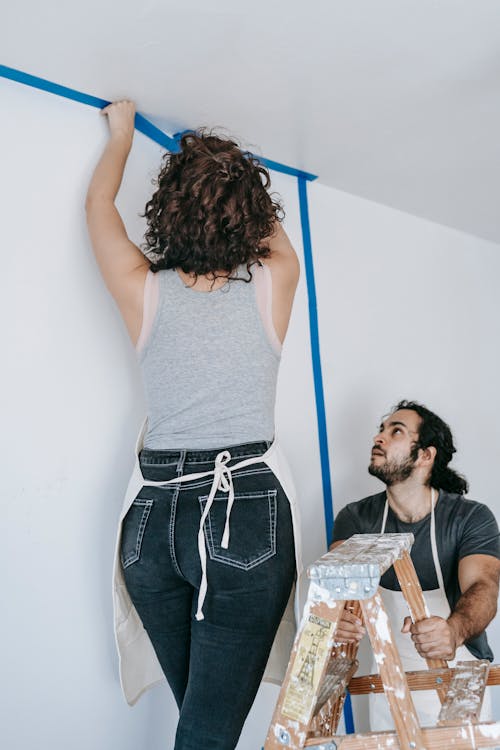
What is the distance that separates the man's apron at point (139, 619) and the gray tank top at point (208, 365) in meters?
0.06

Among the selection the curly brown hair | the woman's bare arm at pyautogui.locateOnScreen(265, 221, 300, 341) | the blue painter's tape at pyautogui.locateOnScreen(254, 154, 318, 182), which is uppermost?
the blue painter's tape at pyautogui.locateOnScreen(254, 154, 318, 182)

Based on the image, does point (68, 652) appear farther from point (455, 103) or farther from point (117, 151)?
point (455, 103)

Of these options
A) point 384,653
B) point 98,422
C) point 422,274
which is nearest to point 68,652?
point 98,422

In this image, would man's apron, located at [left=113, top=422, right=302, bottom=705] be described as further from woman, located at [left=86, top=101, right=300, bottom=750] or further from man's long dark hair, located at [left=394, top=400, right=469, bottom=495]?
man's long dark hair, located at [left=394, top=400, right=469, bottom=495]

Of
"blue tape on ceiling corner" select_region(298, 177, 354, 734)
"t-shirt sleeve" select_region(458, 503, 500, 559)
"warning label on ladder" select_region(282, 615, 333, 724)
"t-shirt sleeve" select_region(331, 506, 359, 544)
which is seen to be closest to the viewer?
"warning label on ladder" select_region(282, 615, 333, 724)

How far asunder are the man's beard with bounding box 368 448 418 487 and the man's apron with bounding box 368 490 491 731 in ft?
0.44

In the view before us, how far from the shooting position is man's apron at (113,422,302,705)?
4.68 ft

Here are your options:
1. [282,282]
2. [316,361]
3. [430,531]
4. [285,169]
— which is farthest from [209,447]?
[285,169]

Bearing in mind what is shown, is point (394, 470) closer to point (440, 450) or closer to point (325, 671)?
point (440, 450)

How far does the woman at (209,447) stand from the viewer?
1.38 metres

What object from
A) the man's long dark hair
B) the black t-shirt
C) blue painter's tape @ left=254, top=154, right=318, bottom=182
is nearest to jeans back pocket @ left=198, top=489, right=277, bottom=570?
the black t-shirt

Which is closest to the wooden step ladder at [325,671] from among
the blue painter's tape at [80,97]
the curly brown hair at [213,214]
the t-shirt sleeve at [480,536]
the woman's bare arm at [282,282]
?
the woman's bare arm at [282,282]

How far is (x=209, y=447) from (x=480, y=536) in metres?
0.97

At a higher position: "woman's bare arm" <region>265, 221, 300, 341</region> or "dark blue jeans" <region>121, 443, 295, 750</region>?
"woman's bare arm" <region>265, 221, 300, 341</region>
